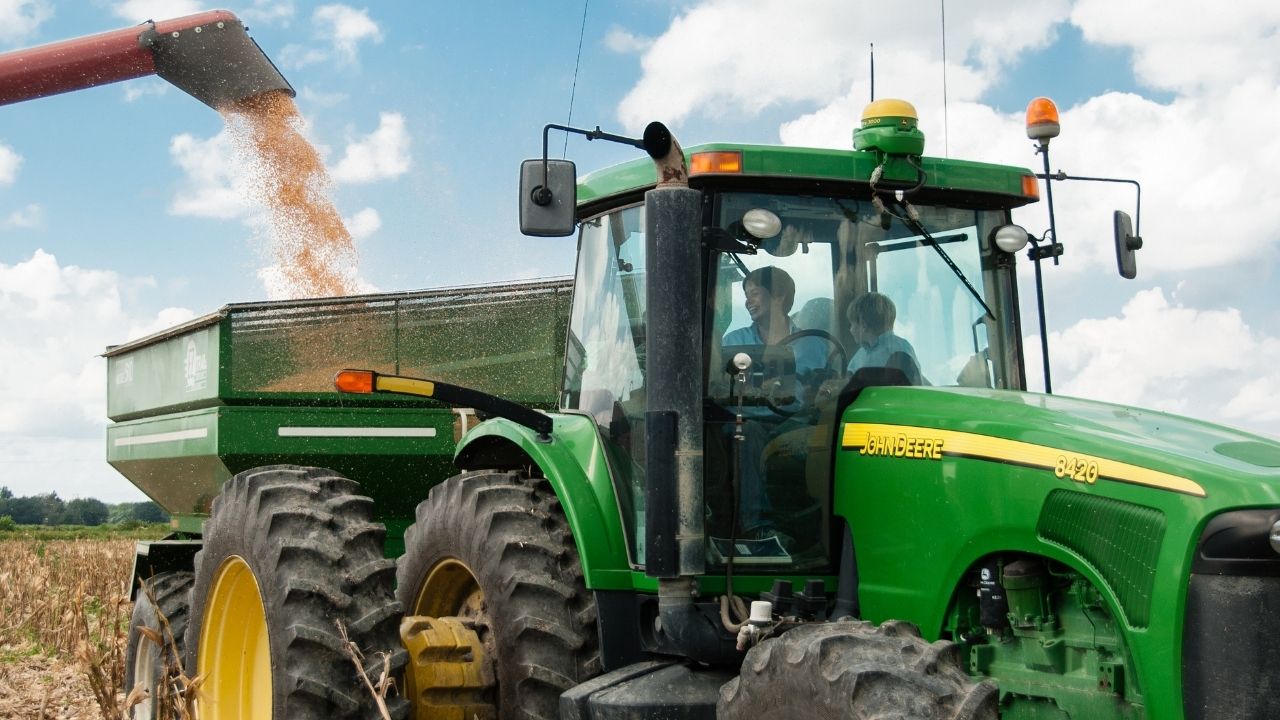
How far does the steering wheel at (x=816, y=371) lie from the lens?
417 cm

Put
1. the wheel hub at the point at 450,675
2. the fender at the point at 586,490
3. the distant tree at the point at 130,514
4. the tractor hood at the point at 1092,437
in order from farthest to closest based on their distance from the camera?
the distant tree at the point at 130,514
the wheel hub at the point at 450,675
the fender at the point at 586,490
the tractor hood at the point at 1092,437

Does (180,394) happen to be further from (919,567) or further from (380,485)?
(919,567)

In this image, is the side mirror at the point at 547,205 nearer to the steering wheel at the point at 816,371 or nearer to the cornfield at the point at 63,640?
the steering wheel at the point at 816,371

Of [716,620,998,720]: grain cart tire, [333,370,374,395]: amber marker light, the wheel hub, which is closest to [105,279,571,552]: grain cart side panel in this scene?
the wheel hub

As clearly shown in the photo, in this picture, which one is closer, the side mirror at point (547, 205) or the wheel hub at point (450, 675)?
the side mirror at point (547, 205)

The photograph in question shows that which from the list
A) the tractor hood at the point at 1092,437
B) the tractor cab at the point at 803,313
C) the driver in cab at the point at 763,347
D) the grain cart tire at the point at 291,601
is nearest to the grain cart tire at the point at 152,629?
the grain cart tire at the point at 291,601

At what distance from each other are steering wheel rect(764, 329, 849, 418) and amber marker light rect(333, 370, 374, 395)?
1.38m

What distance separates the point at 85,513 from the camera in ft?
143

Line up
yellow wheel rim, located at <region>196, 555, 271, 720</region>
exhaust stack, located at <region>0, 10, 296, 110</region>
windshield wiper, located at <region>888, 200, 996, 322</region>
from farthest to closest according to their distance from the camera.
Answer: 1. exhaust stack, located at <region>0, 10, 296, 110</region>
2. yellow wheel rim, located at <region>196, 555, 271, 720</region>
3. windshield wiper, located at <region>888, 200, 996, 322</region>

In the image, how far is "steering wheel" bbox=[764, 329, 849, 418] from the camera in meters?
4.17

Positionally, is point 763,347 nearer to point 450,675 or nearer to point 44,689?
point 450,675

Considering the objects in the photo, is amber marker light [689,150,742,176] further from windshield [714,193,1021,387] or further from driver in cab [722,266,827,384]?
driver in cab [722,266,827,384]

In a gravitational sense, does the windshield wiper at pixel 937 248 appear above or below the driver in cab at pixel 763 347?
above

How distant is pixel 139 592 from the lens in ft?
23.1
